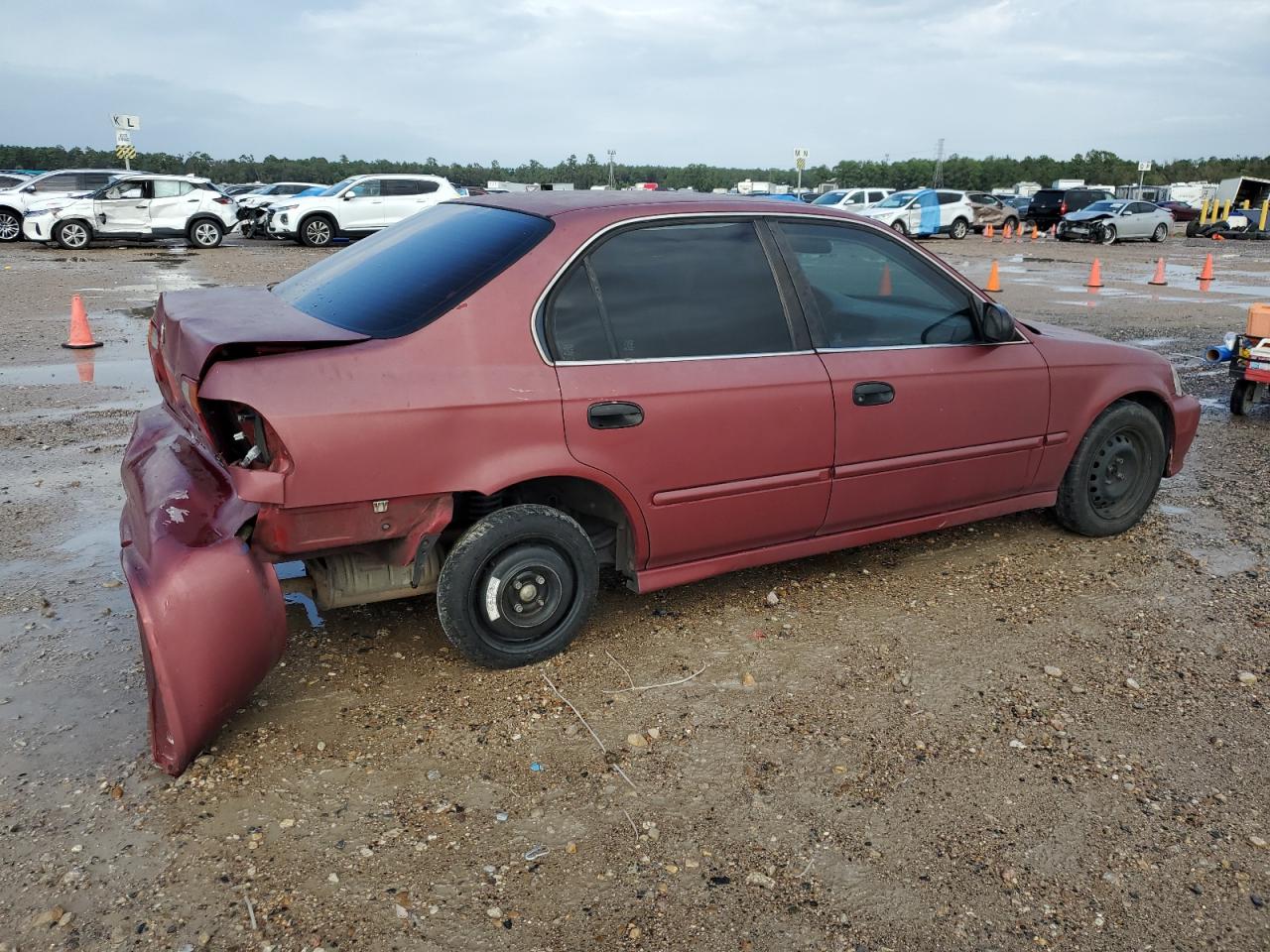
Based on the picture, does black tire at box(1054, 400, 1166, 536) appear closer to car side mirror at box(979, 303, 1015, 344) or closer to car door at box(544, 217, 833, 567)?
car side mirror at box(979, 303, 1015, 344)

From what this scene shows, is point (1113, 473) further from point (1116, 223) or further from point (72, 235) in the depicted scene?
point (1116, 223)

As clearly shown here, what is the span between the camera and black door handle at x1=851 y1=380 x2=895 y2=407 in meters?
4.14

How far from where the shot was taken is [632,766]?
10.5 ft

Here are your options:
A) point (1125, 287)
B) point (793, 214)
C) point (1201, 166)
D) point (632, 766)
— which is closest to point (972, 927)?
point (632, 766)

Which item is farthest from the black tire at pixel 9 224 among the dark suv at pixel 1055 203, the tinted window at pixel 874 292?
the dark suv at pixel 1055 203

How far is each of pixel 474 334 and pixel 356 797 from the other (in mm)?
1501

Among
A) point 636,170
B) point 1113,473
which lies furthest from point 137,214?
point 636,170

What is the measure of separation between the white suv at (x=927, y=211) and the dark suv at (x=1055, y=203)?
4.61 meters

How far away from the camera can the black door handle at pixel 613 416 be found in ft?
11.8

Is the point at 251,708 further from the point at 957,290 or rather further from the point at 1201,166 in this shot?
the point at 1201,166

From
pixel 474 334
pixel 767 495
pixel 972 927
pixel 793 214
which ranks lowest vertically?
pixel 972 927

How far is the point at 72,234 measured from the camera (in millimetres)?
23094

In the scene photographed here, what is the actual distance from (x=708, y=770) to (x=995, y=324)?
2.41m

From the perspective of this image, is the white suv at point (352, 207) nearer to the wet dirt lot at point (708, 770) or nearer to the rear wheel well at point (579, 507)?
the wet dirt lot at point (708, 770)
